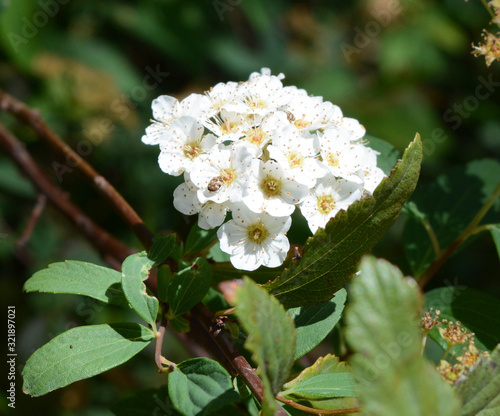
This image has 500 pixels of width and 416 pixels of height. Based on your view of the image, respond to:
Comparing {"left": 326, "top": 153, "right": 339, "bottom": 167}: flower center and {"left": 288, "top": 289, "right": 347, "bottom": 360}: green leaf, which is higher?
{"left": 326, "top": 153, "right": 339, "bottom": 167}: flower center

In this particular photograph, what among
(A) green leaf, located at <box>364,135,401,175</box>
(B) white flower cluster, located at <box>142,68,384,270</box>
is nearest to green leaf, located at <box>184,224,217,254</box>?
(B) white flower cluster, located at <box>142,68,384,270</box>

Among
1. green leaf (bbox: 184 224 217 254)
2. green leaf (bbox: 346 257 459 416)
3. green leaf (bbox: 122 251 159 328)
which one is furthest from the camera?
green leaf (bbox: 184 224 217 254)

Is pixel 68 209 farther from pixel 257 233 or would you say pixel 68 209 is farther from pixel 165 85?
pixel 165 85

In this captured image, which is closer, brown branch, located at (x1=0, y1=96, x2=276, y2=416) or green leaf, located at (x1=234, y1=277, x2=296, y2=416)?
green leaf, located at (x1=234, y1=277, x2=296, y2=416)

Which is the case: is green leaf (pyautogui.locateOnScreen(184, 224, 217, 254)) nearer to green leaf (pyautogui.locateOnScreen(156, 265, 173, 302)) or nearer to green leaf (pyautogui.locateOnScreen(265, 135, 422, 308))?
green leaf (pyautogui.locateOnScreen(156, 265, 173, 302))

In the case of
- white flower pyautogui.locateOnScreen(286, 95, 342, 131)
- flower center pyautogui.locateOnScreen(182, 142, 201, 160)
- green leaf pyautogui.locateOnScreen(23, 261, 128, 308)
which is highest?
white flower pyautogui.locateOnScreen(286, 95, 342, 131)

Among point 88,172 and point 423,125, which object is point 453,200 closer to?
point 88,172

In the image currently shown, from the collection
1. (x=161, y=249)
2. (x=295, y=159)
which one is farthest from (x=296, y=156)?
(x=161, y=249)

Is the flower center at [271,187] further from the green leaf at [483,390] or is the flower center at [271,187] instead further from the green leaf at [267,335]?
the green leaf at [483,390]

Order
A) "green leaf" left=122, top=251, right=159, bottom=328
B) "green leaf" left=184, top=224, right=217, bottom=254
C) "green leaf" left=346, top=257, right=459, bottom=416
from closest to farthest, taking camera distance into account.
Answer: "green leaf" left=346, top=257, right=459, bottom=416 → "green leaf" left=122, top=251, right=159, bottom=328 → "green leaf" left=184, top=224, right=217, bottom=254
